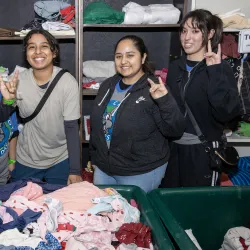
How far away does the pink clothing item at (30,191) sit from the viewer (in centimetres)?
154

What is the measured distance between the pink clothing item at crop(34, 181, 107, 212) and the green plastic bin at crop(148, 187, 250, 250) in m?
0.30

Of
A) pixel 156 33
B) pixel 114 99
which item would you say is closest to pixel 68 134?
pixel 114 99

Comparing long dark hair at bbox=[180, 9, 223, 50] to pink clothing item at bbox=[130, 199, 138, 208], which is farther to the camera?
long dark hair at bbox=[180, 9, 223, 50]

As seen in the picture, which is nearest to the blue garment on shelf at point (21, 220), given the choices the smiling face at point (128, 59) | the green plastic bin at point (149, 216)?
the green plastic bin at point (149, 216)

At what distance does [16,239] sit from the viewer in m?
1.33

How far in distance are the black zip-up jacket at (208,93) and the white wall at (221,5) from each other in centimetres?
77

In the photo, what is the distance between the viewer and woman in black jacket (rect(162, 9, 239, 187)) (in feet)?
6.24

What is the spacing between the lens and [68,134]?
211 centimetres

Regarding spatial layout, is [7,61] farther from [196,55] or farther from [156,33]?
[196,55]

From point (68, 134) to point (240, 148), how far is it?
183cm

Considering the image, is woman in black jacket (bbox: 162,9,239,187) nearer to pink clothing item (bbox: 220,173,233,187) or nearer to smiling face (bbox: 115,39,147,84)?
smiling face (bbox: 115,39,147,84)

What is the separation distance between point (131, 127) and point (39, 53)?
0.74 meters

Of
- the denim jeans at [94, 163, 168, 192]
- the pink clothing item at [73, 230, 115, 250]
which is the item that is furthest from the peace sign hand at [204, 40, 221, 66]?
the pink clothing item at [73, 230, 115, 250]

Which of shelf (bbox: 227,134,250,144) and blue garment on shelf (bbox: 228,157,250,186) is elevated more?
shelf (bbox: 227,134,250,144)
